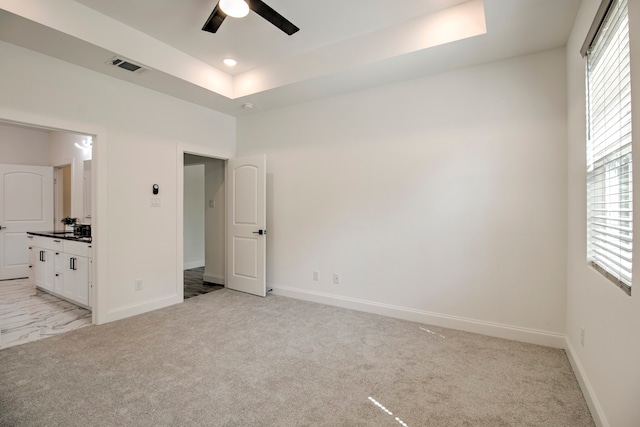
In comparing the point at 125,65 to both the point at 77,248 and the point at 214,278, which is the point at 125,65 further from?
the point at 214,278

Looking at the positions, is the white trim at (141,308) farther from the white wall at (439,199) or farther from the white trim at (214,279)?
the white wall at (439,199)

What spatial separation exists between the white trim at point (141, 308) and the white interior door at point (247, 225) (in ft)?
2.95

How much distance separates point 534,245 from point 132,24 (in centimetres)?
433

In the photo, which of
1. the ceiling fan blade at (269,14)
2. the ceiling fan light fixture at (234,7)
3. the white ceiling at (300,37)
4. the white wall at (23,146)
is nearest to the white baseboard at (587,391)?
the white ceiling at (300,37)

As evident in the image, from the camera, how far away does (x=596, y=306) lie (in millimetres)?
1884

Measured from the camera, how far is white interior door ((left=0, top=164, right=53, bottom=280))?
540 cm

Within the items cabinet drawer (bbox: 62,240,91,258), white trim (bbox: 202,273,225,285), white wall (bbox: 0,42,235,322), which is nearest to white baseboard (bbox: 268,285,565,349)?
white trim (bbox: 202,273,225,285)

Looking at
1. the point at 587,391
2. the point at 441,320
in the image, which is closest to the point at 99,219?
the point at 441,320

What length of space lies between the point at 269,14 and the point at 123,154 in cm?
235

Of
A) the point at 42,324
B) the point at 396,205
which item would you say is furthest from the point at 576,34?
the point at 42,324

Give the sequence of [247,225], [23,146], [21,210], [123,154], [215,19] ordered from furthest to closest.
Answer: [23,146]
[21,210]
[247,225]
[123,154]
[215,19]

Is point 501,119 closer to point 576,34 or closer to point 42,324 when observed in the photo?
point 576,34

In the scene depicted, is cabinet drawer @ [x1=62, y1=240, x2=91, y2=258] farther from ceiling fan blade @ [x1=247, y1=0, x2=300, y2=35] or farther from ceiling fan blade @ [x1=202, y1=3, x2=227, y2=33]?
ceiling fan blade @ [x1=247, y1=0, x2=300, y2=35]

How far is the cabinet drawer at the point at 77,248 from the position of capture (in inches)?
142
